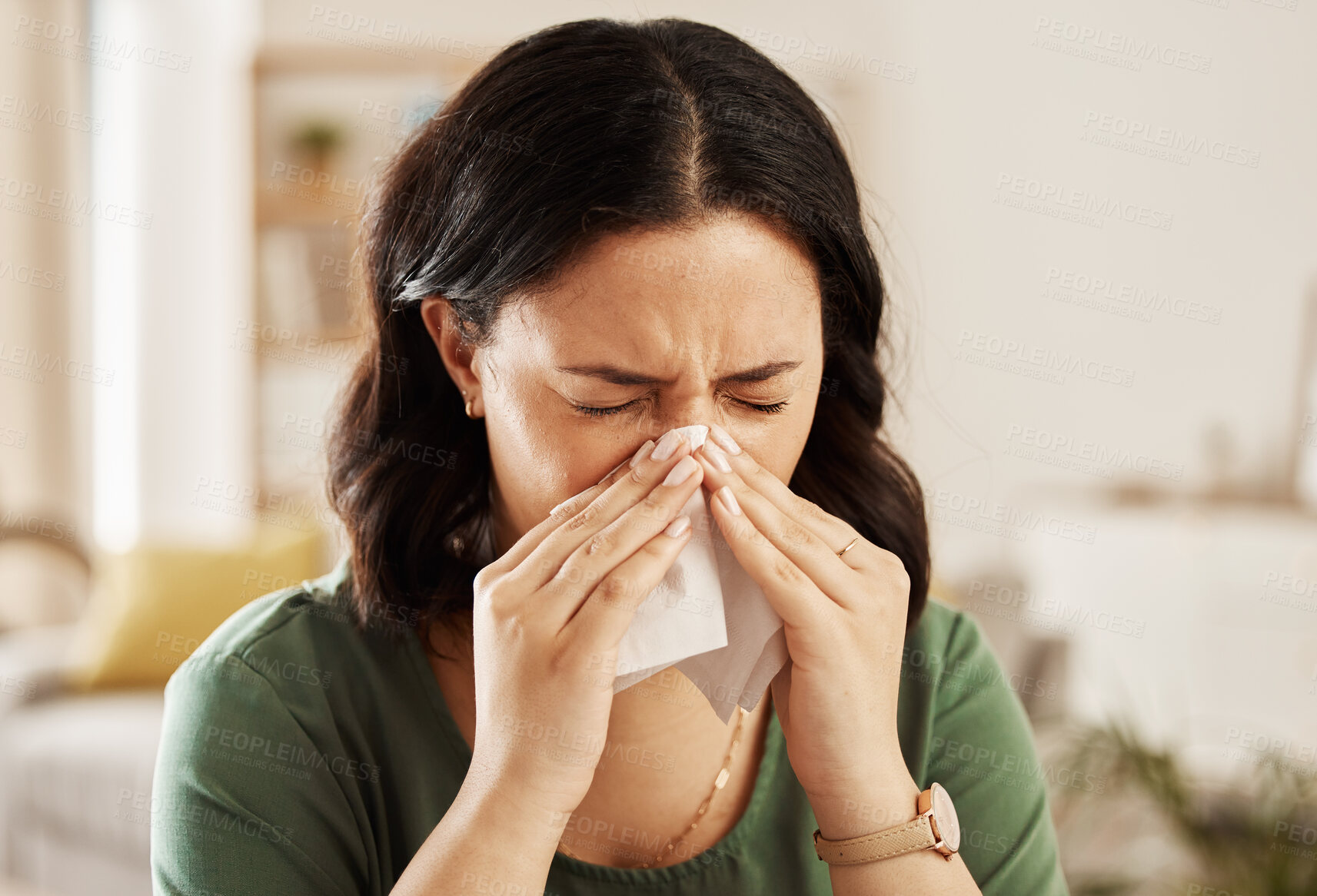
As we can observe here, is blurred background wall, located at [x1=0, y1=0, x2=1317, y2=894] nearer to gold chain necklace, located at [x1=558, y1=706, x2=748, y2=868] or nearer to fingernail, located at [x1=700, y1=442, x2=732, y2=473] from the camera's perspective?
gold chain necklace, located at [x1=558, y1=706, x2=748, y2=868]

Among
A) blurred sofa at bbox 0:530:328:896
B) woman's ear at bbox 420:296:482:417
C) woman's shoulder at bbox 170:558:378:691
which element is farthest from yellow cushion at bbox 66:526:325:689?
woman's ear at bbox 420:296:482:417

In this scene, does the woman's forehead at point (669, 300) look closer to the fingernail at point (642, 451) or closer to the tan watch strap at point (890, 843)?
the fingernail at point (642, 451)

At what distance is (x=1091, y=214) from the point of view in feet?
13.0

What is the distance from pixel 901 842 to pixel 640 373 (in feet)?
1.82

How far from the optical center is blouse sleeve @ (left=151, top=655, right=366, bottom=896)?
1.12 m

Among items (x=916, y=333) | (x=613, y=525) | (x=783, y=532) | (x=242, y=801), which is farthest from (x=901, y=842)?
(x=916, y=333)

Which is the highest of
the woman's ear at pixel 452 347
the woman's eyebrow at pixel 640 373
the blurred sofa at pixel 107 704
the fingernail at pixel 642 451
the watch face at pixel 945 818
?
the woman's ear at pixel 452 347

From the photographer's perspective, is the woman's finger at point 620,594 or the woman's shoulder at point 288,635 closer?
the woman's finger at point 620,594

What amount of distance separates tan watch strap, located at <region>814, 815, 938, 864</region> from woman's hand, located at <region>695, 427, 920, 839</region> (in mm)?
11

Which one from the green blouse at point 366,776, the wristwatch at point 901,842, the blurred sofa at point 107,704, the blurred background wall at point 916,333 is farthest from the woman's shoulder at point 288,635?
the blurred sofa at point 107,704

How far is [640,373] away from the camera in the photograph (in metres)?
1.04

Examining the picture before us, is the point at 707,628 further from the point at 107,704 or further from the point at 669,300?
the point at 107,704

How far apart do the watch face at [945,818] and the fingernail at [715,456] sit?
399 mm

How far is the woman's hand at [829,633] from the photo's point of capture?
1066 millimetres
